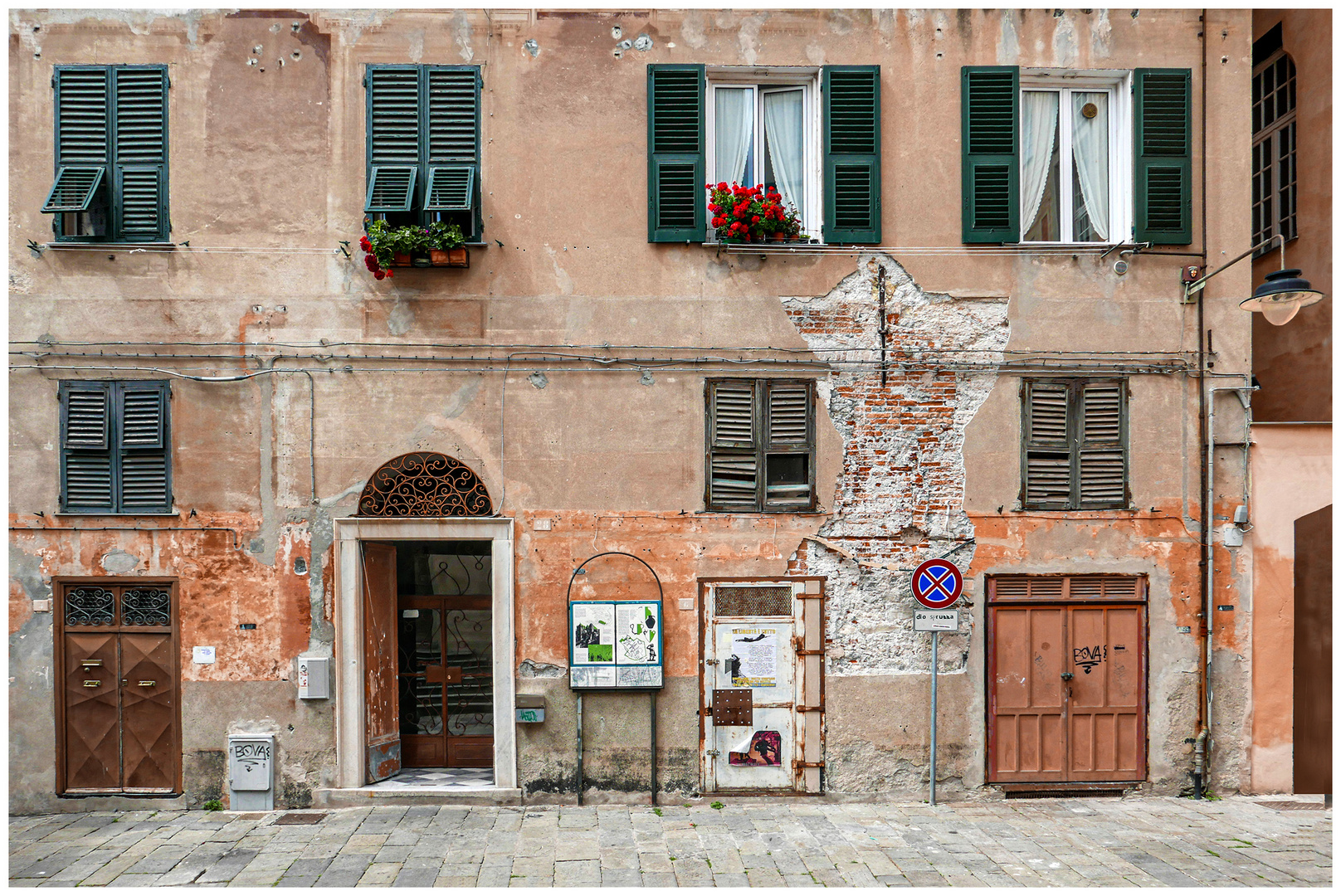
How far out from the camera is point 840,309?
8164mm

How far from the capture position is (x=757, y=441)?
26.9 feet

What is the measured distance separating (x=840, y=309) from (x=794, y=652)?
11.7 ft

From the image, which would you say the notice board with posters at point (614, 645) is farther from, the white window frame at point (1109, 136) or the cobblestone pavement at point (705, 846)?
the white window frame at point (1109, 136)

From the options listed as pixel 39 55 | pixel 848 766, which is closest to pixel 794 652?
pixel 848 766

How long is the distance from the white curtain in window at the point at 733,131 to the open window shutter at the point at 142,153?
562 centimetres

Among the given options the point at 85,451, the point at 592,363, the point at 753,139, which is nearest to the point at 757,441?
the point at 592,363

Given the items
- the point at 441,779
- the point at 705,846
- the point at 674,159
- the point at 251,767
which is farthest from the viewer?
the point at 441,779

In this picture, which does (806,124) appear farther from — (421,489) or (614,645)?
(614,645)

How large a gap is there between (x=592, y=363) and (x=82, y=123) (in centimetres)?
568

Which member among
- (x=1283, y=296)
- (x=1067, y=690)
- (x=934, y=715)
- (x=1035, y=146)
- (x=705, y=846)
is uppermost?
(x=1035, y=146)

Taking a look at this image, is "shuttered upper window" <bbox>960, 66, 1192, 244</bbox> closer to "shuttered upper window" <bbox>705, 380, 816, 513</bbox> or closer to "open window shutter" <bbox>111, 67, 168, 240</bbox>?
"shuttered upper window" <bbox>705, 380, 816, 513</bbox>

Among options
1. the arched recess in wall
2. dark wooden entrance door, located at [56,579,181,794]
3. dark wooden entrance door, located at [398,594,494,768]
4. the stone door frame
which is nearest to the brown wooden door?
the stone door frame

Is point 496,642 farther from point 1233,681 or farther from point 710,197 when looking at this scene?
point 1233,681

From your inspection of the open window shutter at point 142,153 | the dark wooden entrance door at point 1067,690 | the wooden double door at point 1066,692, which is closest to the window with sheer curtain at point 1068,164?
the dark wooden entrance door at point 1067,690
